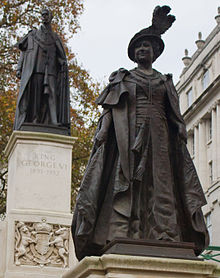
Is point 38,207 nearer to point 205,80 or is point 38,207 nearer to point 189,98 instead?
point 205,80

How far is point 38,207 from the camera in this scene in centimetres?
1202

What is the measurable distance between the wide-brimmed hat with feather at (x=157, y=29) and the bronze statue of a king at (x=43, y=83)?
601cm

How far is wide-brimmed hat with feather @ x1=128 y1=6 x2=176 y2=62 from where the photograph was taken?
7082 millimetres

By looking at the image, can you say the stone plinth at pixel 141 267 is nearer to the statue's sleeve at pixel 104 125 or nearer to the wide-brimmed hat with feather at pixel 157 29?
the statue's sleeve at pixel 104 125

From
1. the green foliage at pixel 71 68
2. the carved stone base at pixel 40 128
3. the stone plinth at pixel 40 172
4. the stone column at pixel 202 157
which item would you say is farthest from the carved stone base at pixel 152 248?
the stone column at pixel 202 157

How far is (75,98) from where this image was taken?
27625 millimetres

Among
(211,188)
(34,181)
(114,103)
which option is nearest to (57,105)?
(34,181)

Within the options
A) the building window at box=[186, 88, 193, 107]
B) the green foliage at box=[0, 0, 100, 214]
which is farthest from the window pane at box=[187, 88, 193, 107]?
the green foliage at box=[0, 0, 100, 214]

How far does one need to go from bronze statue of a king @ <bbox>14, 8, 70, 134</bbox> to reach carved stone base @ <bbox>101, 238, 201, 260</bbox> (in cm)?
699

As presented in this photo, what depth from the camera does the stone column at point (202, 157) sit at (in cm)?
5044

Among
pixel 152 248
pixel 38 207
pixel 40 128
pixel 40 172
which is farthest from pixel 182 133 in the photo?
pixel 40 128

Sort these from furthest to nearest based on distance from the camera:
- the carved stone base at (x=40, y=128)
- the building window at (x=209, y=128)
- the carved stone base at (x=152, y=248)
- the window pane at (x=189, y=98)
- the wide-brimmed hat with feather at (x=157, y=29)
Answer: the window pane at (x=189, y=98) < the building window at (x=209, y=128) < the carved stone base at (x=40, y=128) < the wide-brimmed hat with feather at (x=157, y=29) < the carved stone base at (x=152, y=248)

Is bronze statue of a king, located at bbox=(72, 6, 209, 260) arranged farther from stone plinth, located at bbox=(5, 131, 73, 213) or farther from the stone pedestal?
stone plinth, located at bbox=(5, 131, 73, 213)

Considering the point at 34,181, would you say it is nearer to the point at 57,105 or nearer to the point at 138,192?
the point at 57,105
